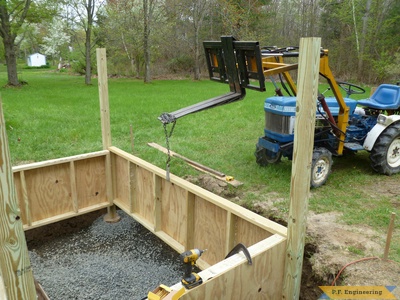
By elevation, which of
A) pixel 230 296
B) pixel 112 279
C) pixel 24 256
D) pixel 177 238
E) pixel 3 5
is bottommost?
pixel 112 279

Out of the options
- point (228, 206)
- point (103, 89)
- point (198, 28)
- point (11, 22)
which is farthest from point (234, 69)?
point (198, 28)

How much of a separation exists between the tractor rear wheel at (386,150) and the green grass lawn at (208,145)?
0.17m

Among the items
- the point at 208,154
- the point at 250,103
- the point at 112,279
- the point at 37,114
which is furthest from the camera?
the point at 250,103

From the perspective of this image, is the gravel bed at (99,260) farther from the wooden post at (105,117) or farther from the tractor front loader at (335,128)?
the tractor front loader at (335,128)

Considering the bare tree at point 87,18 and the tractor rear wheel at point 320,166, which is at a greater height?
the bare tree at point 87,18

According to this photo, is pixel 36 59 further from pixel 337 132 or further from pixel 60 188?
pixel 337 132

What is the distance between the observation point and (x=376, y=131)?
5.25 metres

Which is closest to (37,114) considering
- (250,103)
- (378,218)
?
(250,103)

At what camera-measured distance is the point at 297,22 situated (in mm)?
24578

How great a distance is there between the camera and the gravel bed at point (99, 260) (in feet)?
12.0

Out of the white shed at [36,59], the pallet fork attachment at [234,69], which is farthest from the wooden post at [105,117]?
the white shed at [36,59]

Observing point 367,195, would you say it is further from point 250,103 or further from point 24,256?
point 250,103

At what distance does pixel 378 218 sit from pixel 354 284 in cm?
138

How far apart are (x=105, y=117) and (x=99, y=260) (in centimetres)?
177
